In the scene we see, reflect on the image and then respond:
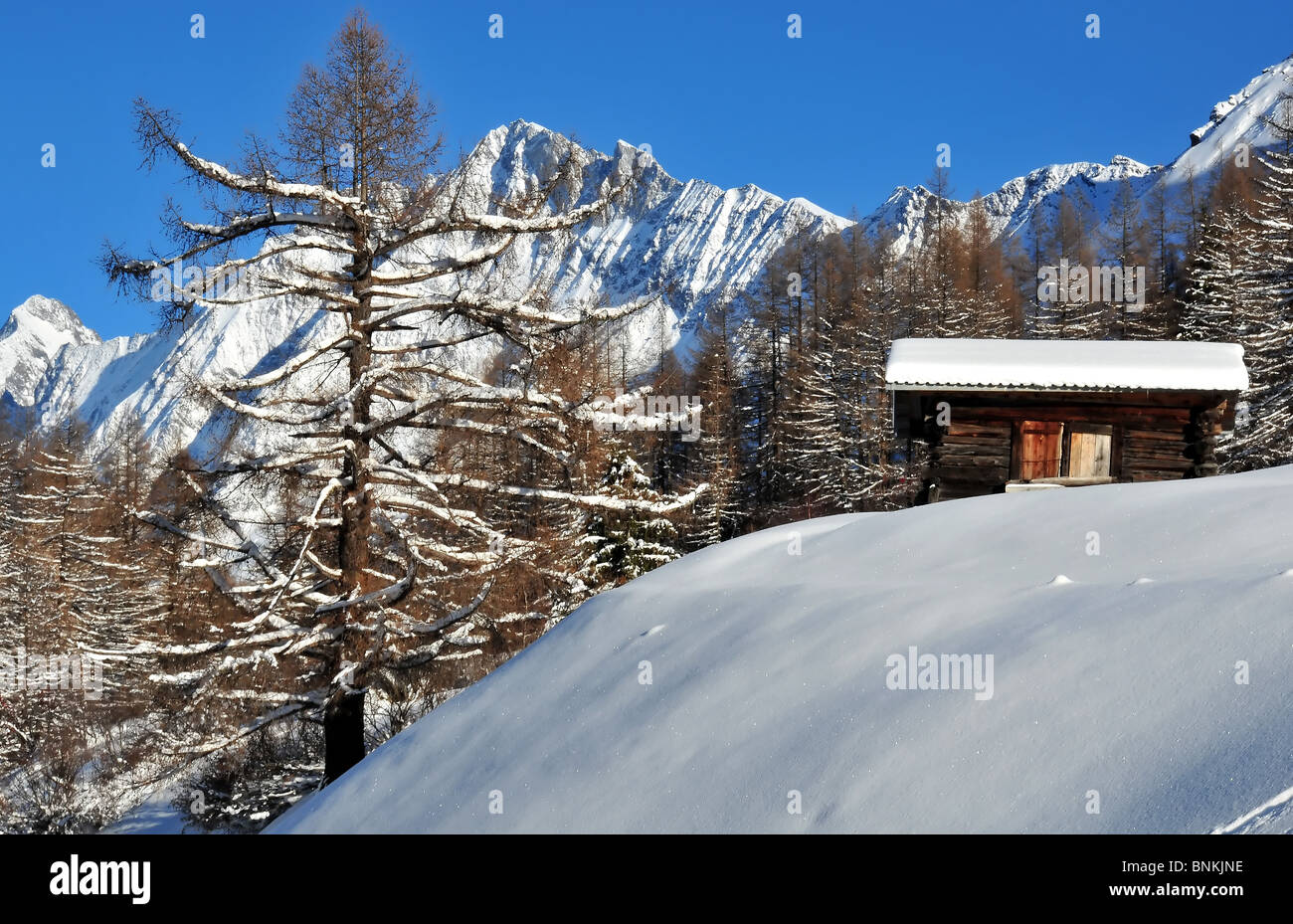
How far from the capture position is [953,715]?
2.79m

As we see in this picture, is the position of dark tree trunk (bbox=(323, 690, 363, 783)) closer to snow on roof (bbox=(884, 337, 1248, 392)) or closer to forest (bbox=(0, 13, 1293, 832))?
forest (bbox=(0, 13, 1293, 832))

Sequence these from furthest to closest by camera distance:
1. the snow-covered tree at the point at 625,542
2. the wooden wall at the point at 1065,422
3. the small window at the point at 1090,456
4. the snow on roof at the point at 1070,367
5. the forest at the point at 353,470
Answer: the snow-covered tree at the point at 625,542, the small window at the point at 1090,456, the wooden wall at the point at 1065,422, the snow on roof at the point at 1070,367, the forest at the point at 353,470

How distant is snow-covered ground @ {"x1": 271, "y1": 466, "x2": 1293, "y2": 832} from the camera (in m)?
2.36

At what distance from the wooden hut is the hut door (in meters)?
0.02

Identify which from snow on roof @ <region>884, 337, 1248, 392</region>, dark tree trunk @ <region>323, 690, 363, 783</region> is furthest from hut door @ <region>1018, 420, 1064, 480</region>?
dark tree trunk @ <region>323, 690, 363, 783</region>

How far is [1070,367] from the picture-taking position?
1378 cm

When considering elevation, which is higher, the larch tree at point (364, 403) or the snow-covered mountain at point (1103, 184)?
the snow-covered mountain at point (1103, 184)

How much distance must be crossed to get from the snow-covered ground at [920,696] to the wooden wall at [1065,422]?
9.57m

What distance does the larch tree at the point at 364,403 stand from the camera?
31.2 ft

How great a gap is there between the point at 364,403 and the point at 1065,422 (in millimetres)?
11402

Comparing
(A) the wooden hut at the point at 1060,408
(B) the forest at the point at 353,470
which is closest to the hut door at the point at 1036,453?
(A) the wooden hut at the point at 1060,408

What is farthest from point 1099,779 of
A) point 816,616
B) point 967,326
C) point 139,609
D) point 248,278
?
point 967,326

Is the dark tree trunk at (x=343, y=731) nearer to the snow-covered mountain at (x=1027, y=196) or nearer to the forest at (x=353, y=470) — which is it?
the forest at (x=353, y=470)

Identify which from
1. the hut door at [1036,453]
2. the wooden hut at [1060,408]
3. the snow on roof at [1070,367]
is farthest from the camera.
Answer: the hut door at [1036,453]
